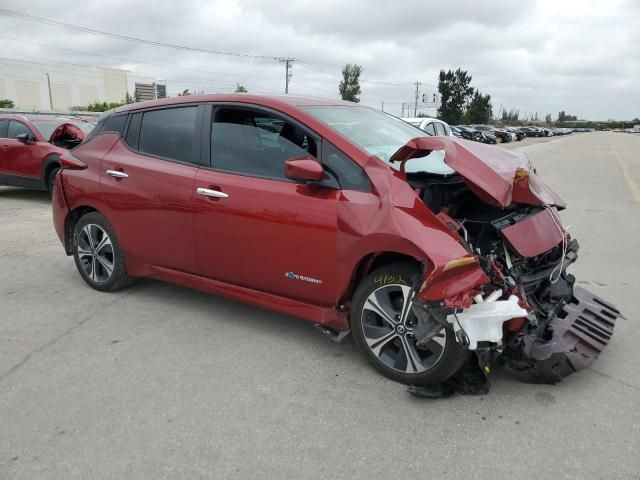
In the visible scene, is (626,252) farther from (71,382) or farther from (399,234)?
(71,382)

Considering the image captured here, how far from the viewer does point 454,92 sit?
76.8 m

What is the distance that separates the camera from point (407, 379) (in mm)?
3145

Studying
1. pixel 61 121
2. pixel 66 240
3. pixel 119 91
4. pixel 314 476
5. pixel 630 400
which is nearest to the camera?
pixel 314 476

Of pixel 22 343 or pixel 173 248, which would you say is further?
pixel 173 248

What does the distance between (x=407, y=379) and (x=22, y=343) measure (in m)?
2.71

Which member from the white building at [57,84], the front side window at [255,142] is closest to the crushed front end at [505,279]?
the front side window at [255,142]

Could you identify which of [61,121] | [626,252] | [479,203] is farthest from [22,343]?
[61,121]

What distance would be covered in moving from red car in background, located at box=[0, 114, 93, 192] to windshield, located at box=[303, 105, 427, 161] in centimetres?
721

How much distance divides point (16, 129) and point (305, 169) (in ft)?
30.4

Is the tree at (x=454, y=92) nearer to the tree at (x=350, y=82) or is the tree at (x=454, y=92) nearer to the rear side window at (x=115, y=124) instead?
the tree at (x=350, y=82)

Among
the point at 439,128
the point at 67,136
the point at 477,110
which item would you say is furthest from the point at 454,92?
the point at 67,136

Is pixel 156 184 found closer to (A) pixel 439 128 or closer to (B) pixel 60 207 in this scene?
(B) pixel 60 207

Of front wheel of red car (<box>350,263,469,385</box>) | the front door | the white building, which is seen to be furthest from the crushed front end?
the white building

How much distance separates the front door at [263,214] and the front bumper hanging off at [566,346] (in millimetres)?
1219
